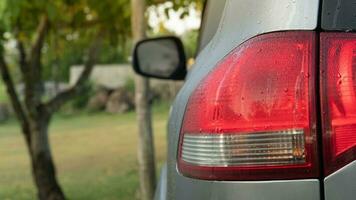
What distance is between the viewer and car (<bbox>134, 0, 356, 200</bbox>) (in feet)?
4.94

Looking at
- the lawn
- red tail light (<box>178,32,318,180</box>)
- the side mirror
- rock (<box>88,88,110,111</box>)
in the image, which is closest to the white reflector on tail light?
red tail light (<box>178,32,318,180</box>)

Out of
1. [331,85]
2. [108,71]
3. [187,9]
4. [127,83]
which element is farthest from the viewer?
[108,71]

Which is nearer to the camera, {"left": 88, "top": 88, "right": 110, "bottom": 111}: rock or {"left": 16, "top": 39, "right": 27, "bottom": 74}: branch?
{"left": 16, "top": 39, "right": 27, "bottom": 74}: branch

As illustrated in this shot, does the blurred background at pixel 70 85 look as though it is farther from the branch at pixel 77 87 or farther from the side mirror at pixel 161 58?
the side mirror at pixel 161 58

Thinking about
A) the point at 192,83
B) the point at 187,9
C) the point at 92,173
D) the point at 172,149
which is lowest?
the point at 92,173

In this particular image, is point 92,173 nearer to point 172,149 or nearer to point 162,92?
point 172,149

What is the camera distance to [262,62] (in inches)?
62.2

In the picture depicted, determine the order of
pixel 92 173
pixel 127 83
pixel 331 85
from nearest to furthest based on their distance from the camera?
1. pixel 331 85
2. pixel 92 173
3. pixel 127 83

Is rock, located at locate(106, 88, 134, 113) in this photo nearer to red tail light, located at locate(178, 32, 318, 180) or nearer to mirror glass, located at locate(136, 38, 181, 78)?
mirror glass, located at locate(136, 38, 181, 78)

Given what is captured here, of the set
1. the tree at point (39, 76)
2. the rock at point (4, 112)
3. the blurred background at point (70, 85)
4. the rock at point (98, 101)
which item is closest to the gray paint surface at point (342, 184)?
the blurred background at point (70, 85)

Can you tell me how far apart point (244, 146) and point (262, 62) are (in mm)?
203

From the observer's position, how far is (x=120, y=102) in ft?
89.1

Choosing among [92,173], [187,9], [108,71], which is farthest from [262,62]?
[108,71]

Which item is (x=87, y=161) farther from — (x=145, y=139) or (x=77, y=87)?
(x=145, y=139)
